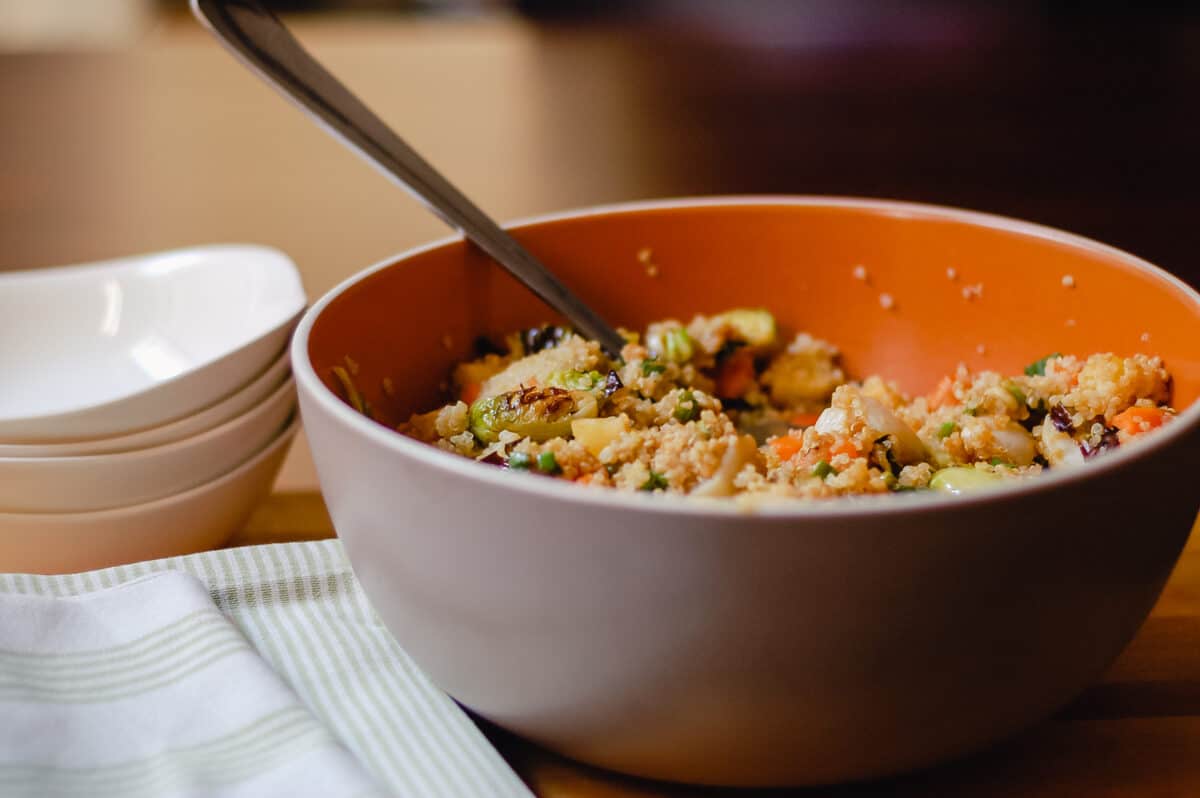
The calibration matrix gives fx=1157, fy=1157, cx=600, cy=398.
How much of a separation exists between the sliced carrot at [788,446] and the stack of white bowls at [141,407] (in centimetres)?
48

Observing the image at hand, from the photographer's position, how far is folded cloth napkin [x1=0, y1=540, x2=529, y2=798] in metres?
0.72

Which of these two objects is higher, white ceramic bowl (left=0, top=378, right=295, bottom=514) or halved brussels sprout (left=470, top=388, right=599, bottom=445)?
halved brussels sprout (left=470, top=388, right=599, bottom=445)

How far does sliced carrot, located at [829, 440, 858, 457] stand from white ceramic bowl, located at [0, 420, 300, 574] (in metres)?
0.54

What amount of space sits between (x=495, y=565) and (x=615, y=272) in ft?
2.01

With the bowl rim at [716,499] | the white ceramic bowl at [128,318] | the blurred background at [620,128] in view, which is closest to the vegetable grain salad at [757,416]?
the bowl rim at [716,499]

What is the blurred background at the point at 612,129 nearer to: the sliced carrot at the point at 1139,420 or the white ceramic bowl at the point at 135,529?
the white ceramic bowl at the point at 135,529

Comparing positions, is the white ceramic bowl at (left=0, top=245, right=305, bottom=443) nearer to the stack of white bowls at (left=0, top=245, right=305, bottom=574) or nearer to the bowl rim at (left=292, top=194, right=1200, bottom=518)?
the stack of white bowls at (left=0, top=245, right=305, bottom=574)

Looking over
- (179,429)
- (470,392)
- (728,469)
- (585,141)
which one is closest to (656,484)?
(728,469)

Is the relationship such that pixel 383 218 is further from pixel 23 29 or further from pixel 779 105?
pixel 23 29

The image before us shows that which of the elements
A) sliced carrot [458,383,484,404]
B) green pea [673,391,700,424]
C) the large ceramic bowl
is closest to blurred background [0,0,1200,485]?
sliced carrot [458,383,484,404]

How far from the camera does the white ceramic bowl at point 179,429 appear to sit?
3.17 feet

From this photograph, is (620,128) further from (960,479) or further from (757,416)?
(960,479)

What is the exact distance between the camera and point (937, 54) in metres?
3.89

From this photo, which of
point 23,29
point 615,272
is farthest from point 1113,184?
point 23,29
